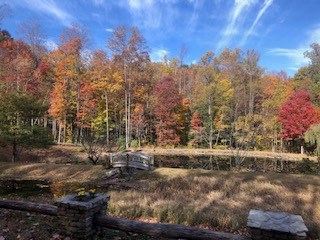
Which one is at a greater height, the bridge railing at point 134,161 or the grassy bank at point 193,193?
the bridge railing at point 134,161

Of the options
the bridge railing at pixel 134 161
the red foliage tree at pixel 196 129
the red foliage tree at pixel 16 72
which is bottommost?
the bridge railing at pixel 134 161

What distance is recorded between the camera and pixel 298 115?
33000 mm

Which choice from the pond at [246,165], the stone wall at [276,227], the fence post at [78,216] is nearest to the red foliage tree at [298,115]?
the pond at [246,165]

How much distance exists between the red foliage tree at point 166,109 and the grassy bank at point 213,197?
19365 mm

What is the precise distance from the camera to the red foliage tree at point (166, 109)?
3550 centimetres

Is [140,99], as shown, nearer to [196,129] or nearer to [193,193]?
[196,129]

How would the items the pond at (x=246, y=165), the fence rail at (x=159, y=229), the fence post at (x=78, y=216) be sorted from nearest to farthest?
the fence rail at (x=159, y=229) → the fence post at (x=78, y=216) → the pond at (x=246, y=165)

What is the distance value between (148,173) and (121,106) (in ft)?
66.0

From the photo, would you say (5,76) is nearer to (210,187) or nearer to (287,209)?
(210,187)

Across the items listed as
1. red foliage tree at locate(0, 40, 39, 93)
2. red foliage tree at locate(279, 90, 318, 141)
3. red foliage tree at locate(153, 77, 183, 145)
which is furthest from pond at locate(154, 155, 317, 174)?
red foliage tree at locate(0, 40, 39, 93)

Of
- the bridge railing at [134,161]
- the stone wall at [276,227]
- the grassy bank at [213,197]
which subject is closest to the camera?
→ the stone wall at [276,227]

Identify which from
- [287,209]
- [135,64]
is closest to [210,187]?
[287,209]

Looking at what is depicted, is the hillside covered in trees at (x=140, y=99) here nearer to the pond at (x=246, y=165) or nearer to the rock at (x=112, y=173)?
the pond at (x=246, y=165)

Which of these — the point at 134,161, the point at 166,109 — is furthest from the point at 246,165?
the point at 166,109
